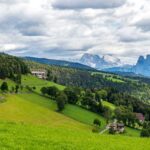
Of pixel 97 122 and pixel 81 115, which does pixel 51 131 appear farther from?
pixel 81 115

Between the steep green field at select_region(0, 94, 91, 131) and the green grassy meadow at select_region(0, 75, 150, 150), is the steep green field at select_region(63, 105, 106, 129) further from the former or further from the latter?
the steep green field at select_region(0, 94, 91, 131)

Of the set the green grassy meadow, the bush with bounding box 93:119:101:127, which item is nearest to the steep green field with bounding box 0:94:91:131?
the green grassy meadow

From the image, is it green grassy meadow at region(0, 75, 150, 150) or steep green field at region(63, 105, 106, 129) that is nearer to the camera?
green grassy meadow at region(0, 75, 150, 150)

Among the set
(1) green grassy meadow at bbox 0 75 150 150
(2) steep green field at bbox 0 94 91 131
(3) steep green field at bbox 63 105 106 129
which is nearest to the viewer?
(1) green grassy meadow at bbox 0 75 150 150

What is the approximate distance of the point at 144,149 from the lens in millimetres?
35062

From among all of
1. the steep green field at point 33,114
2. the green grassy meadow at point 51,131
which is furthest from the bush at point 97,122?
the steep green field at point 33,114

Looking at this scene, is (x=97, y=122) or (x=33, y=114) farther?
(x=97, y=122)

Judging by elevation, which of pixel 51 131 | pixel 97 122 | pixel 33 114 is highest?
pixel 51 131

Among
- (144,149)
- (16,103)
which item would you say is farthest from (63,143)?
(16,103)

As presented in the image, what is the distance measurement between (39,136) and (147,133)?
115025 millimetres

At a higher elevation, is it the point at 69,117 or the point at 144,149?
the point at 144,149

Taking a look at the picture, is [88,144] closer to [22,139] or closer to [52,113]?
[22,139]

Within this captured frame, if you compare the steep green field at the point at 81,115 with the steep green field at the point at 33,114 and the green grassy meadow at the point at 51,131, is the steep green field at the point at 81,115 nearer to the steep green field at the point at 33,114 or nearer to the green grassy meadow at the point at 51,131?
the green grassy meadow at the point at 51,131

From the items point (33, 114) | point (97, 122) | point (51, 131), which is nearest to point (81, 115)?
point (97, 122)
